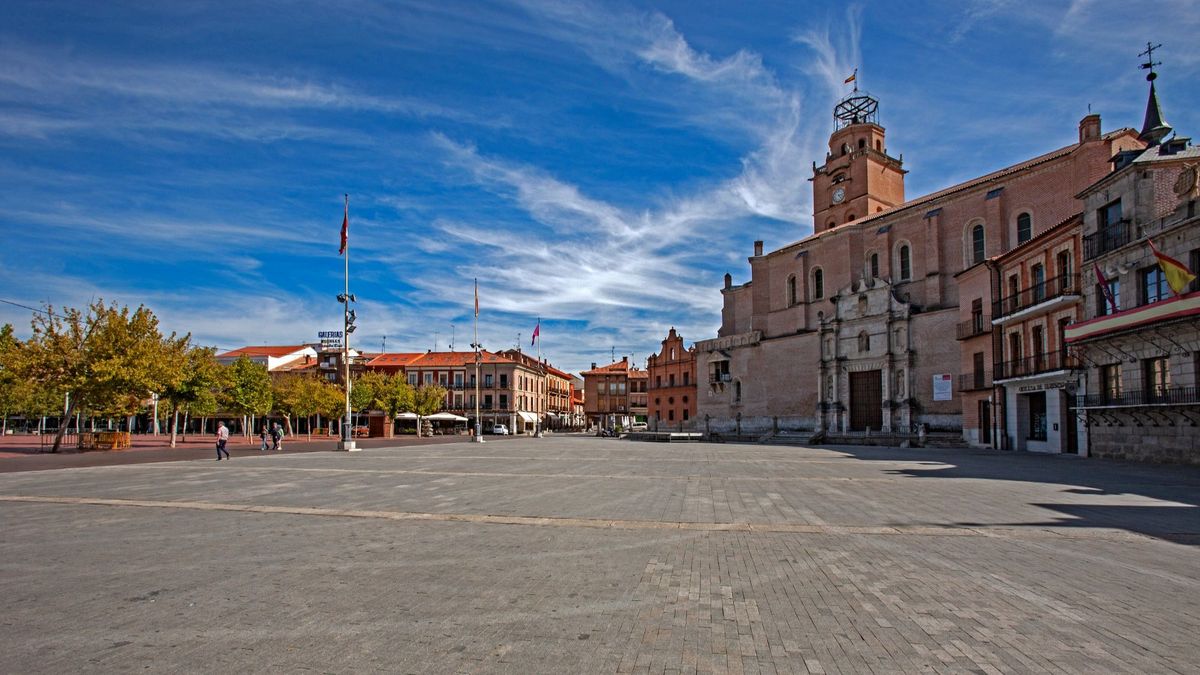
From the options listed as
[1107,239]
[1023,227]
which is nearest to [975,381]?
[1023,227]

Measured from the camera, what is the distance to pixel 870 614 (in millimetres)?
5438

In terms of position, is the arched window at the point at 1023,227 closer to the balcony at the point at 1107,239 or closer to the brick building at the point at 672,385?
the balcony at the point at 1107,239

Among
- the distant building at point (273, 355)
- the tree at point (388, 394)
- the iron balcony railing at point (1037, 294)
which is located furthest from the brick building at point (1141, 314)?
the distant building at point (273, 355)

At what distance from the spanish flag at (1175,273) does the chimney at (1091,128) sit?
25.8 meters

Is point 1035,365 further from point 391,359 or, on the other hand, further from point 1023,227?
point 391,359

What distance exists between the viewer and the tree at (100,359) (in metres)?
29.3

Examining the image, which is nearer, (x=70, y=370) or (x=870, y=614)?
(x=870, y=614)

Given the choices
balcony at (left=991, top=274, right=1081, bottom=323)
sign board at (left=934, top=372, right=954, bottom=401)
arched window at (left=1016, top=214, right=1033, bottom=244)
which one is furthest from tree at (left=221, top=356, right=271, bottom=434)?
arched window at (left=1016, top=214, right=1033, bottom=244)

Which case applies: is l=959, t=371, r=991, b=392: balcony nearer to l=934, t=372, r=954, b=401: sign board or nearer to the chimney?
l=934, t=372, r=954, b=401: sign board

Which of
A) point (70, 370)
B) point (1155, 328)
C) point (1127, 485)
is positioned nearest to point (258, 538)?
point (1127, 485)

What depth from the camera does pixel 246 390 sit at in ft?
154

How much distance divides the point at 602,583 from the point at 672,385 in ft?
256

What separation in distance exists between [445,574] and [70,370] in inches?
1241

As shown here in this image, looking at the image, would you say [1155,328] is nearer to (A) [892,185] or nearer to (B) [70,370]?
(B) [70,370]
